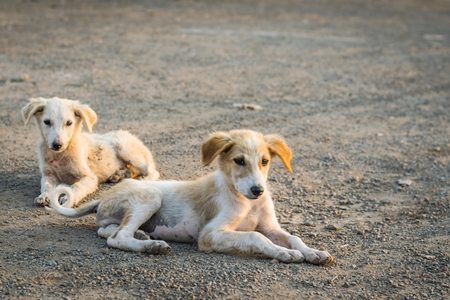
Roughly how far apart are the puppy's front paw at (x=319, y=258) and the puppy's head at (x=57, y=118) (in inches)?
115

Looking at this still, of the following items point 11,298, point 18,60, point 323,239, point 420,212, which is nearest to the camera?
point 11,298

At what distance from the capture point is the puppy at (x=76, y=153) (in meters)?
6.92

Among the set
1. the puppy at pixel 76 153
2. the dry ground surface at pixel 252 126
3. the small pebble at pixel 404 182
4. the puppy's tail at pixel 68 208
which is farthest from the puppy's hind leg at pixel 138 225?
the small pebble at pixel 404 182

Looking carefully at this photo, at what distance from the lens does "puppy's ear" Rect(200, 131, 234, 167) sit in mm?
5602

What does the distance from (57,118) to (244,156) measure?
2.40m

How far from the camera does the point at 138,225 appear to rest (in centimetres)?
560

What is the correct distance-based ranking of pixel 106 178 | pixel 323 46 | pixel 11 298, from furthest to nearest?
pixel 323 46 < pixel 106 178 < pixel 11 298

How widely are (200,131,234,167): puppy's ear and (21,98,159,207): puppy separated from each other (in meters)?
1.59

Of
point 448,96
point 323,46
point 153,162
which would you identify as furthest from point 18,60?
point 448,96

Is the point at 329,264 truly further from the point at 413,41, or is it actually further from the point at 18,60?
the point at 413,41

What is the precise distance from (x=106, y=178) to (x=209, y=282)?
2.83m

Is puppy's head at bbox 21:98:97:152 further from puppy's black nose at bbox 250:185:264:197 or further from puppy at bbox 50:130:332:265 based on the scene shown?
puppy's black nose at bbox 250:185:264:197

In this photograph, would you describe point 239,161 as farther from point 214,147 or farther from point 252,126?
point 252,126

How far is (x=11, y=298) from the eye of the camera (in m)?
4.58
